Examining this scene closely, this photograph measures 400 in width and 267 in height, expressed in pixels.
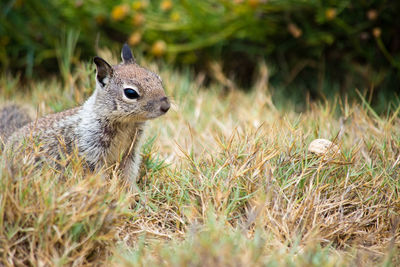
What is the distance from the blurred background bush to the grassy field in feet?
4.72

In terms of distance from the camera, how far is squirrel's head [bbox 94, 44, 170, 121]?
285 cm

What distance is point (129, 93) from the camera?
289cm

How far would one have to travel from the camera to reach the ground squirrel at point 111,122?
288 centimetres

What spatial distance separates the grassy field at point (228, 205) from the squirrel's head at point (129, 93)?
37cm

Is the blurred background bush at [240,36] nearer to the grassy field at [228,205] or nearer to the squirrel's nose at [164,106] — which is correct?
the grassy field at [228,205]

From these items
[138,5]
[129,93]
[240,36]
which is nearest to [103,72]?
[129,93]

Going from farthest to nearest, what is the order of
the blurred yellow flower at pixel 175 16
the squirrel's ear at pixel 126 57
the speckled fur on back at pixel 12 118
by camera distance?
the blurred yellow flower at pixel 175 16 < the speckled fur on back at pixel 12 118 < the squirrel's ear at pixel 126 57

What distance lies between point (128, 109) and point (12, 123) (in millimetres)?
1313

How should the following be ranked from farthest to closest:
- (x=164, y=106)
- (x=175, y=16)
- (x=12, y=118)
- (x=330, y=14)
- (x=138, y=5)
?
(x=175, y=16)
(x=138, y=5)
(x=330, y=14)
(x=12, y=118)
(x=164, y=106)

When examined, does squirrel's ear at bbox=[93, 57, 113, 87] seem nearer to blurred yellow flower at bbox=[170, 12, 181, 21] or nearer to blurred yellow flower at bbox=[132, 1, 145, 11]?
blurred yellow flower at bbox=[132, 1, 145, 11]

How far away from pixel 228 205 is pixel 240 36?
109 inches

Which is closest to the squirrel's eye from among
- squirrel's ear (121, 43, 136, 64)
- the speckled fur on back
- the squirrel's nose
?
the squirrel's nose

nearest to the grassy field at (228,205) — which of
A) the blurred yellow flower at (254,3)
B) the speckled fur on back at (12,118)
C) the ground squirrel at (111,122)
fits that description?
the ground squirrel at (111,122)

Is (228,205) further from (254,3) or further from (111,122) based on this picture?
(254,3)
